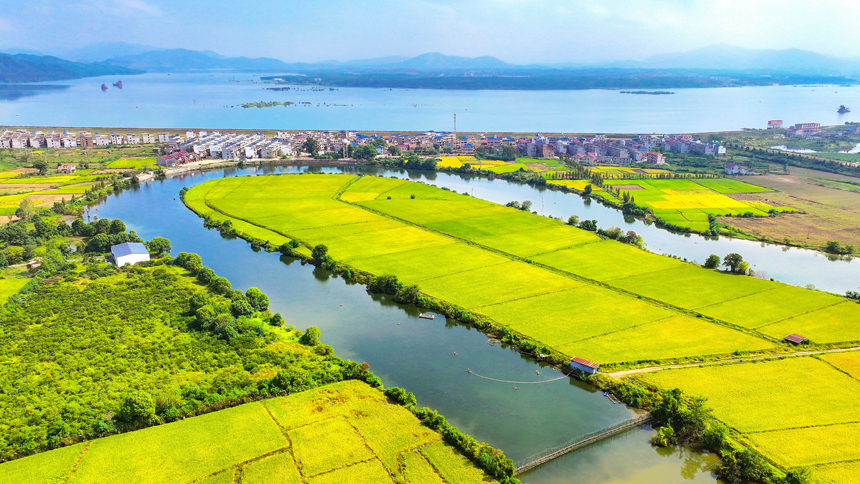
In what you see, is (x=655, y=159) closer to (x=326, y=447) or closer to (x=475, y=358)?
(x=475, y=358)

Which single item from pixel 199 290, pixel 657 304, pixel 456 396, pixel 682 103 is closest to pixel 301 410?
pixel 456 396

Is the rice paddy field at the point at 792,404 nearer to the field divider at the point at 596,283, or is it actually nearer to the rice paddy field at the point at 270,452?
the field divider at the point at 596,283

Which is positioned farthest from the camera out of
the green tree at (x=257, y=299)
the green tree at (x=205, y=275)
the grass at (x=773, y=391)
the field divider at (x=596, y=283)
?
the green tree at (x=205, y=275)

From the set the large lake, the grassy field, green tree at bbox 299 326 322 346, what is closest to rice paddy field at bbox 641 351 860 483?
green tree at bbox 299 326 322 346

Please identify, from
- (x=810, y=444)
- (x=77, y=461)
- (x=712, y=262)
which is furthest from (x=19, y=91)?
(x=810, y=444)

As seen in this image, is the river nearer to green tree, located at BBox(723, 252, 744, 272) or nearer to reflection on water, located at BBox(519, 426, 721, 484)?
reflection on water, located at BBox(519, 426, 721, 484)

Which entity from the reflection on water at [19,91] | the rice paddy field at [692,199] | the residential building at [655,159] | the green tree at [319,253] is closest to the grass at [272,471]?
the green tree at [319,253]

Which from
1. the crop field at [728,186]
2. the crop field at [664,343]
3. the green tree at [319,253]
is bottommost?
the crop field at [664,343]
